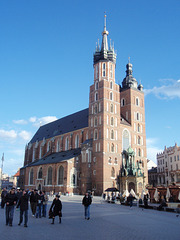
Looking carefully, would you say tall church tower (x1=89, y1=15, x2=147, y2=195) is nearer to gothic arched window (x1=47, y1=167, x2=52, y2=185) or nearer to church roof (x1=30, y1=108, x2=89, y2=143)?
church roof (x1=30, y1=108, x2=89, y2=143)

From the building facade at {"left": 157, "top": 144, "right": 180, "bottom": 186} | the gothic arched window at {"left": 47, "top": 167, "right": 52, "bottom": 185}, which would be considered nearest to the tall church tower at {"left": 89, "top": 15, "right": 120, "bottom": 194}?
the gothic arched window at {"left": 47, "top": 167, "right": 52, "bottom": 185}

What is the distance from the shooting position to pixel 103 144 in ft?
155

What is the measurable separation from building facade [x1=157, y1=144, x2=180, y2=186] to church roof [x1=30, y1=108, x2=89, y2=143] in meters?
24.5

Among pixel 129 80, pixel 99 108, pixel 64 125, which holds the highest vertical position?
pixel 129 80

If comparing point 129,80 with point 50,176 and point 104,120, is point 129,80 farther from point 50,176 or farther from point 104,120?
point 50,176

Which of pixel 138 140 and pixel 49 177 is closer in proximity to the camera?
pixel 49 177

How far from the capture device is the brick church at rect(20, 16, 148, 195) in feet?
154

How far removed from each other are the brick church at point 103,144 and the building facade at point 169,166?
12.9m

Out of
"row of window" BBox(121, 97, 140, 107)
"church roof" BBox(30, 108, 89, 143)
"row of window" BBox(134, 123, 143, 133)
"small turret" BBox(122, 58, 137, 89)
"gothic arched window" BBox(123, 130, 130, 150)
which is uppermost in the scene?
"small turret" BBox(122, 58, 137, 89)

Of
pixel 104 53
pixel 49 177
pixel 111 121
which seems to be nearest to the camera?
pixel 111 121

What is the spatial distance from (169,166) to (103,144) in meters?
26.4

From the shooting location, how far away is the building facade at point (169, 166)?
202 feet

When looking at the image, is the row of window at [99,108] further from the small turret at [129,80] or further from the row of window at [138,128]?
the small turret at [129,80]

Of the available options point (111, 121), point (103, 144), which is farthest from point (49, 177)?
point (111, 121)
